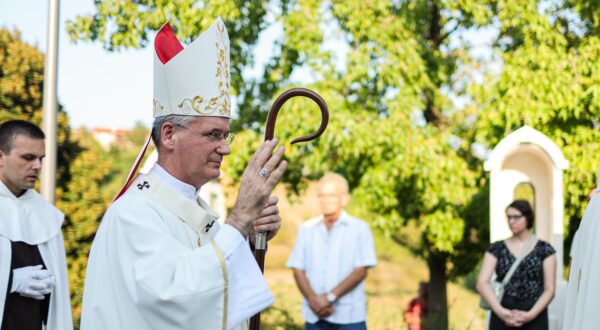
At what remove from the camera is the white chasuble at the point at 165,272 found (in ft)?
8.18

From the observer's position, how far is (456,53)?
36.0 feet

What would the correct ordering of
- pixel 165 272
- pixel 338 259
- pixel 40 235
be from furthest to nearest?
1. pixel 338 259
2. pixel 40 235
3. pixel 165 272

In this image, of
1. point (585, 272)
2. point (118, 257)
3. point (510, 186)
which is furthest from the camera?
point (510, 186)

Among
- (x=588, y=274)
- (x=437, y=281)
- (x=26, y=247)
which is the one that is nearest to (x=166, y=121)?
(x=26, y=247)

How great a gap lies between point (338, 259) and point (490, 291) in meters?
1.20

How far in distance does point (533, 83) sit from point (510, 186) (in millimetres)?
1551

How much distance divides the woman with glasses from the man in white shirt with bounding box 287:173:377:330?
974mm

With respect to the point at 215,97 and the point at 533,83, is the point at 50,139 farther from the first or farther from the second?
the point at 533,83

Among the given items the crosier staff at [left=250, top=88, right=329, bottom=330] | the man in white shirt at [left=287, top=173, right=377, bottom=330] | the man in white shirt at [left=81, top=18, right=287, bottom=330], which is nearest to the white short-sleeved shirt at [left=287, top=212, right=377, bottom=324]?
the man in white shirt at [left=287, top=173, right=377, bottom=330]

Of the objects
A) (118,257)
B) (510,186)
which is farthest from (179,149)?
(510,186)

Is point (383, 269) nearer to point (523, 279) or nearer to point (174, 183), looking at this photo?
point (523, 279)

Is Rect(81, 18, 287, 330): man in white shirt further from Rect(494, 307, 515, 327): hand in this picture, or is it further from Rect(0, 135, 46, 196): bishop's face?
Rect(494, 307, 515, 327): hand

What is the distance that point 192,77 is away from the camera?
9.68 ft

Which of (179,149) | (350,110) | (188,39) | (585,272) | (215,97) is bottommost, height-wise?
(585,272)
